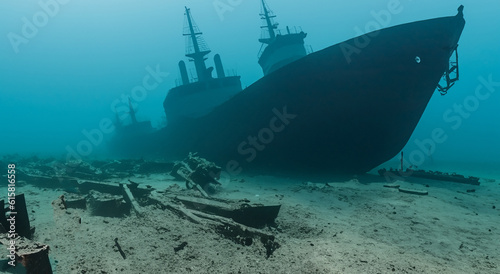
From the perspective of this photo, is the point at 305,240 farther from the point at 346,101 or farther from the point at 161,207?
the point at 346,101

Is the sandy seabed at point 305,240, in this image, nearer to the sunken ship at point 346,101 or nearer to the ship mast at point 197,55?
the sunken ship at point 346,101

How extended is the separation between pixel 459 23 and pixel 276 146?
31.2 feet

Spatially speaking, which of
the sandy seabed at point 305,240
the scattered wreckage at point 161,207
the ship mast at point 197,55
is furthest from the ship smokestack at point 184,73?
the sandy seabed at point 305,240

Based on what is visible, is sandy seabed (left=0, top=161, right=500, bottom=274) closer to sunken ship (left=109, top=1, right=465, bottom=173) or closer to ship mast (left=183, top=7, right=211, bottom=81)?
sunken ship (left=109, top=1, right=465, bottom=173)

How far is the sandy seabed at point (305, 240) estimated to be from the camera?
3836 mm

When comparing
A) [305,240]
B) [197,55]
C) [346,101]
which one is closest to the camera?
[305,240]

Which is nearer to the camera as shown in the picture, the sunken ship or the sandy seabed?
the sandy seabed

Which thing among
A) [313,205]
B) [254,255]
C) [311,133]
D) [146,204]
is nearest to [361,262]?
[254,255]

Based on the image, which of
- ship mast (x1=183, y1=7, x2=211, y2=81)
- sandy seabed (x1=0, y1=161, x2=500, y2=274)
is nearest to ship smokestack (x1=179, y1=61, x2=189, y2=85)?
ship mast (x1=183, y1=7, x2=211, y2=81)

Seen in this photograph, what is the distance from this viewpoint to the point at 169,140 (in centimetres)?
2459

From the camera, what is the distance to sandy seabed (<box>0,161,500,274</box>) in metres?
3.84

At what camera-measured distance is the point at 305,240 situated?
4961 millimetres

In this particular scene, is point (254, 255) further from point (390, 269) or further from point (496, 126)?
point (496, 126)

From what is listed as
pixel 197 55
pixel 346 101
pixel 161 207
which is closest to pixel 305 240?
pixel 161 207
